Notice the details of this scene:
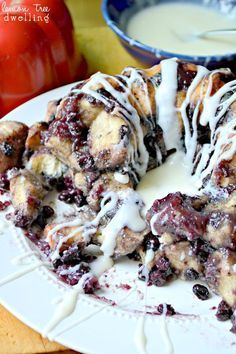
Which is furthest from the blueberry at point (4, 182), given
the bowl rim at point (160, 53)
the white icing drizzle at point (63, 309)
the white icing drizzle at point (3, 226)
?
the bowl rim at point (160, 53)

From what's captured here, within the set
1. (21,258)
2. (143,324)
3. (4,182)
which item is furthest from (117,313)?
(4,182)

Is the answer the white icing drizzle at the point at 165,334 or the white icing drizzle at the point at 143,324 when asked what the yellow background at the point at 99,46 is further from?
the white icing drizzle at the point at 165,334

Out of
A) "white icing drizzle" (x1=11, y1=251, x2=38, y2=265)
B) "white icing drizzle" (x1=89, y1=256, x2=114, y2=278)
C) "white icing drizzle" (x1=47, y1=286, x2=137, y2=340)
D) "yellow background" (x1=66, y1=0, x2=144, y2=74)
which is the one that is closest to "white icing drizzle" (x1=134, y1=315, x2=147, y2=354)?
"white icing drizzle" (x1=47, y1=286, x2=137, y2=340)

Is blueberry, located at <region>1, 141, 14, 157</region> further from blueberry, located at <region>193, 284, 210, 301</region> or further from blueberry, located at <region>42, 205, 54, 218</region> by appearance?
blueberry, located at <region>193, 284, 210, 301</region>

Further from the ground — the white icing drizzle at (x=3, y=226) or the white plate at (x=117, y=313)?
the white icing drizzle at (x=3, y=226)

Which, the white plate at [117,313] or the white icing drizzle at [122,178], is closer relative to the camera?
the white plate at [117,313]

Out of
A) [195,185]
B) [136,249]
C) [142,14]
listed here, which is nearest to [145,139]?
[195,185]

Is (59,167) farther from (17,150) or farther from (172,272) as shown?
(172,272)
